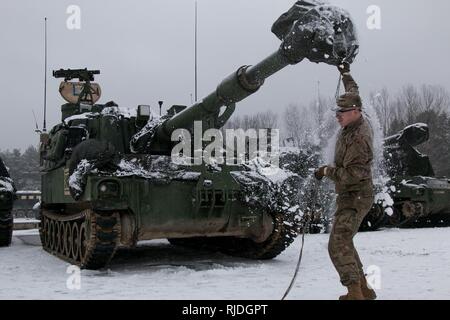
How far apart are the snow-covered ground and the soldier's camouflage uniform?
2.69 ft

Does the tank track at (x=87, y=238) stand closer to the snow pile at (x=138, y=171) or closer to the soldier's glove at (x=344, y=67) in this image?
the snow pile at (x=138, y=171)

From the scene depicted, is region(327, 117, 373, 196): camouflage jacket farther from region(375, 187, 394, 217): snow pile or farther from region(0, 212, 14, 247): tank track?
region(375, 187, 394, 217): snow pile

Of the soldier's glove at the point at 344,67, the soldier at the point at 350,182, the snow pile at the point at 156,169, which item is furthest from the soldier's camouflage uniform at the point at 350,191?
the snow pile at the point at 156,169

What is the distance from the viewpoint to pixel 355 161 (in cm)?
457

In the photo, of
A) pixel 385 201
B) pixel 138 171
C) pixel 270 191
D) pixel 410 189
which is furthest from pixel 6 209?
pixel 410 189

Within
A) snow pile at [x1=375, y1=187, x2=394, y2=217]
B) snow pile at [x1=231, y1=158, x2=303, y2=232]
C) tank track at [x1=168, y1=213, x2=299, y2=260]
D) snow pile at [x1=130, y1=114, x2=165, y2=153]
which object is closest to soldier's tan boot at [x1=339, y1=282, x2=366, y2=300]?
snow pile at [x1=231, y1=158, x2=303, y2=232]

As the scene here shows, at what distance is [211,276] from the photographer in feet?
21.9

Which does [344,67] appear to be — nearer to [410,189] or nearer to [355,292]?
[355,292]

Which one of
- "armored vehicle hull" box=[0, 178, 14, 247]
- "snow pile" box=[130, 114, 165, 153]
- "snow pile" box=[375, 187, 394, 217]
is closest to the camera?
"snow pile" box=[130, 114, 165, 153]

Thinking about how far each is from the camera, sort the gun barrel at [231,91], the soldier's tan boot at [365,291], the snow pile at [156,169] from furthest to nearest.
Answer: the snow pile at [156,169]
the gun barrel at [231,91]
the soldier's tan boot at [365,291]

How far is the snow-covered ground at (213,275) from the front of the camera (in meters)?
5.50

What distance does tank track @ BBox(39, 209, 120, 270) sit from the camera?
6855mm

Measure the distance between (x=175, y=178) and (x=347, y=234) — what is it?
128 inches

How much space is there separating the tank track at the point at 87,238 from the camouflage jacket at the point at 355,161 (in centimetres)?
320
